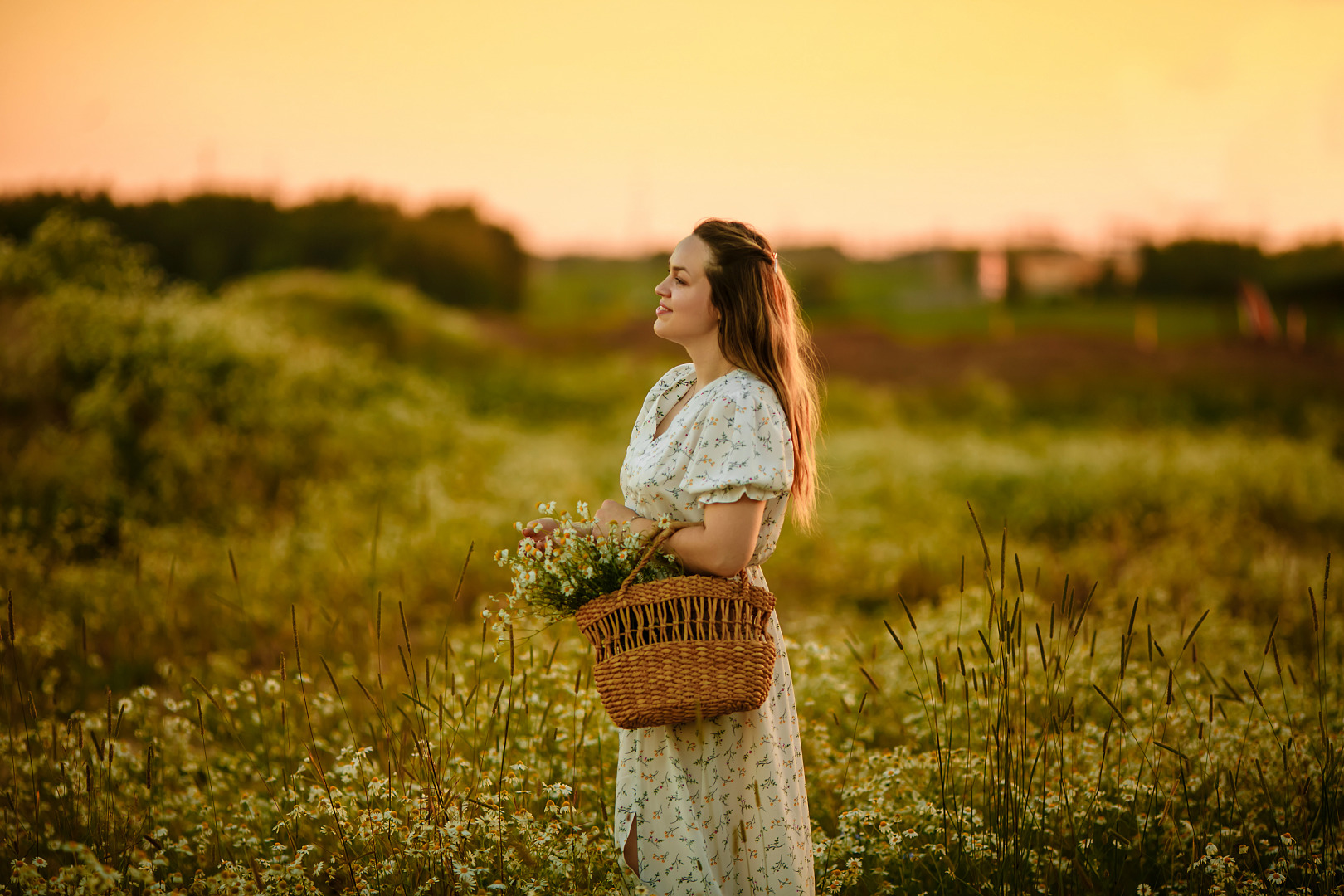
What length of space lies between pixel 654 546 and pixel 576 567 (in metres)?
0.22

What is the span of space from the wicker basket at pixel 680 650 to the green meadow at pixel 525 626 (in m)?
0.24

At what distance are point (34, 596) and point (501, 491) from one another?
4.44 metres

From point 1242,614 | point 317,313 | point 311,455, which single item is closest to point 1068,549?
point 1242,614

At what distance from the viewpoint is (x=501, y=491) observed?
384 inches

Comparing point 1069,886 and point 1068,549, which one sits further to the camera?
point 1068,549

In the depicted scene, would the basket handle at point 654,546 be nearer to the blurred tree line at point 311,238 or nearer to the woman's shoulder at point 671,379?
the woman's shoulder at point 671,379

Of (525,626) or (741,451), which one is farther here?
(525,626)

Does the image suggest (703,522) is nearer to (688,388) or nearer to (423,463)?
(688,388)

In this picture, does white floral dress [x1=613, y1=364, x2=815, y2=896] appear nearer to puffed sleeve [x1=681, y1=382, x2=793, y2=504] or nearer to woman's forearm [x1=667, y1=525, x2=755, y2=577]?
puffed sleeve [x1=681, y1=382, x2=793, y2=504]

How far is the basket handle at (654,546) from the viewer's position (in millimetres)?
2357

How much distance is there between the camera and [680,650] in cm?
230

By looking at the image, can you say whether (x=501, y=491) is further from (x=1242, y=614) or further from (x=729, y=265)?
(x=729, y=265)

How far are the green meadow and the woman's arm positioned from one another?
461mm

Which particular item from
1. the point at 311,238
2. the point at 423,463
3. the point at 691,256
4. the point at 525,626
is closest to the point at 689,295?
the point at 691,256
